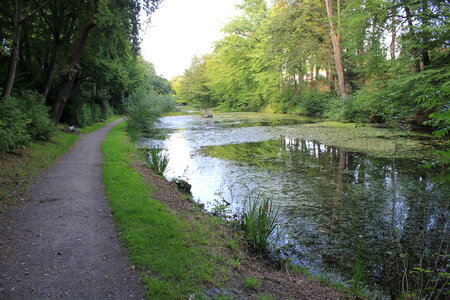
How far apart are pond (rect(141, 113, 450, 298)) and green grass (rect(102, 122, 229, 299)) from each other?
4.67 ft

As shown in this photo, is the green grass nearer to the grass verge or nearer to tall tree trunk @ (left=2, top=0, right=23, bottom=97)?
the grass verge

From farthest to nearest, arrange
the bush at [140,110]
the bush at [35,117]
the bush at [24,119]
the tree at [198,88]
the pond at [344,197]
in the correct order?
1. the tree at [198,88]
2. the bush at [140,110]
3. the bush at [35,117]
4. the bush at [24,119]
5. the pond at [344,197]

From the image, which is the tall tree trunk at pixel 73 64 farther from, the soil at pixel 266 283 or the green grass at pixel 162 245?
the soil at pixel 266 283

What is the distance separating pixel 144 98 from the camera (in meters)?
23.8

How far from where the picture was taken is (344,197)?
24.7ft

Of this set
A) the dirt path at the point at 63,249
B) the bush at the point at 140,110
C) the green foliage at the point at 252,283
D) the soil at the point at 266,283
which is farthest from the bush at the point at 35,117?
the green foliage at the point at 252,283

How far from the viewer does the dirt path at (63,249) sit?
11.0ft

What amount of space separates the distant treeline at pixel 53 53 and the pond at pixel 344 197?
5504 millimetres

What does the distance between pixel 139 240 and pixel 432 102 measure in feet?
13.6

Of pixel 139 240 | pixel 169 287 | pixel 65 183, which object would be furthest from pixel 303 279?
pixel 65 183

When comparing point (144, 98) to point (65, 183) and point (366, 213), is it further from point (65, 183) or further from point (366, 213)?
point (366, 213)

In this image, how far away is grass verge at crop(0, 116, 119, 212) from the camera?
6.66 metres

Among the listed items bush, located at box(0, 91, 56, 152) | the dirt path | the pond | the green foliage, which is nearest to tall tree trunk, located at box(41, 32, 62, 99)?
bush, located at box(0, 91, 56, 152)

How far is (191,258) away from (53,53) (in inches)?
608
